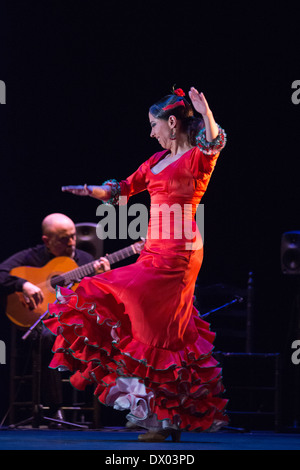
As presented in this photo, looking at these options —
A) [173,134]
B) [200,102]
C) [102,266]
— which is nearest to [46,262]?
[102,266]

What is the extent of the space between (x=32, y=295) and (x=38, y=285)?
213 millimetres

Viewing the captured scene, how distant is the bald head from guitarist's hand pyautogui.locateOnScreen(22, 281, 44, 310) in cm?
36

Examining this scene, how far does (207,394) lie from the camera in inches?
138

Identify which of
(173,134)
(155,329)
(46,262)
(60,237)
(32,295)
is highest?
(173,134)

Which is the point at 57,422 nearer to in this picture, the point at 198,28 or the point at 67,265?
the point at 67,265

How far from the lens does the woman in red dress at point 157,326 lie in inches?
130

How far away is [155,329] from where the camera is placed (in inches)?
132

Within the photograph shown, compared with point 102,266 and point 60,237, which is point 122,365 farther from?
point 60,237

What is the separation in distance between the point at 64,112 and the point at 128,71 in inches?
22.2

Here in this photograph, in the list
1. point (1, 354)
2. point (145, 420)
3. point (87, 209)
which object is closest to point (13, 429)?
point (1, 354)

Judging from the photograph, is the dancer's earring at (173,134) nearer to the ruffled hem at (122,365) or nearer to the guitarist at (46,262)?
the ruffled hem at (122,365)

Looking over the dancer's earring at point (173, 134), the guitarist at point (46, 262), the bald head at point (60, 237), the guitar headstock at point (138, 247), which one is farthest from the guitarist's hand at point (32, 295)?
the dancer's earring at point (173, 134)

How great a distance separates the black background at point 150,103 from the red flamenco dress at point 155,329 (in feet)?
7.41

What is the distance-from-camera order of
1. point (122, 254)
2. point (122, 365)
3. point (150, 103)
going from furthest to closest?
1. point (150, 103)
2. point (122, 254)
3. point (122, 365)
